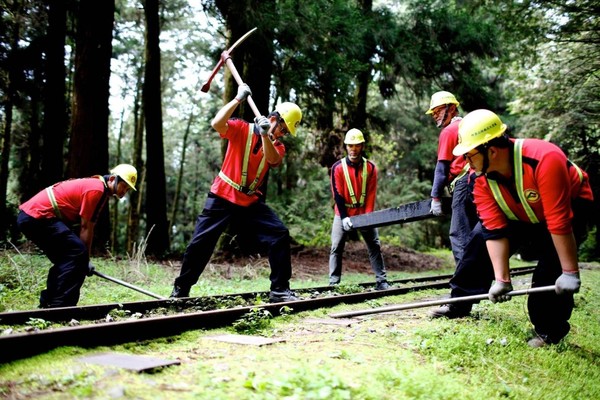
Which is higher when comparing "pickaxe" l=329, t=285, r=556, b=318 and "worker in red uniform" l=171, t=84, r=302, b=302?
"worker in red uniform" l=171, t=84, r=302, b=302

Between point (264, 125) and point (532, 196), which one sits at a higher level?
point (264, 125)

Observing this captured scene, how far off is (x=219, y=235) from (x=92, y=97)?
23.1 ft

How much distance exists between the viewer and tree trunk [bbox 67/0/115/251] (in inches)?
426

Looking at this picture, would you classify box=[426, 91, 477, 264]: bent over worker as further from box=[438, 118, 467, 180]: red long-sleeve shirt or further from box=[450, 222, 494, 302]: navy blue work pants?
box=[450, 222, 494, 302]: navy blue work pants

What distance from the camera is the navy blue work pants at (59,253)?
526 centimetres

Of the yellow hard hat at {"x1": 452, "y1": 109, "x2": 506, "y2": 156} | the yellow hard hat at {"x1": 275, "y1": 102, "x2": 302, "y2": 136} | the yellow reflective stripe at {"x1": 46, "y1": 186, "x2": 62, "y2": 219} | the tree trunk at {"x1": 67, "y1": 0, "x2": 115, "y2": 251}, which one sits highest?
the tree trunk at {"x1": 67, "y1": 0, "x2": 115, "y2": 251}

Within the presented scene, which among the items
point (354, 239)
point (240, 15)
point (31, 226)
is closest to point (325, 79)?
point (240, 15)

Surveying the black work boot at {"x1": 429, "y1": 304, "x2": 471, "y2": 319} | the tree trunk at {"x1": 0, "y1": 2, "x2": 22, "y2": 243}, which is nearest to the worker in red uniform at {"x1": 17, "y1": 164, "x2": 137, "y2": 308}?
the black work boot at {"x1": 429, "y1": 304, "x2": 471, "y2": 319}

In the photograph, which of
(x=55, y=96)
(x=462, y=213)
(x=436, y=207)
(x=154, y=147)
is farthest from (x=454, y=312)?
(x=55, y=96)

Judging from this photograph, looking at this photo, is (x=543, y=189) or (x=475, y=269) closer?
(x=543, y=189)

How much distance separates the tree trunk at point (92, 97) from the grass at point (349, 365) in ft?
18.5

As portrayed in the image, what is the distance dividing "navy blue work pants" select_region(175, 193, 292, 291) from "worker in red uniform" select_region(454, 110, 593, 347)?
2.36 m

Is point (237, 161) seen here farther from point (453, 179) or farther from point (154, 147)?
point (154, 147)

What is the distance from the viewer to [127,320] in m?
3.98
